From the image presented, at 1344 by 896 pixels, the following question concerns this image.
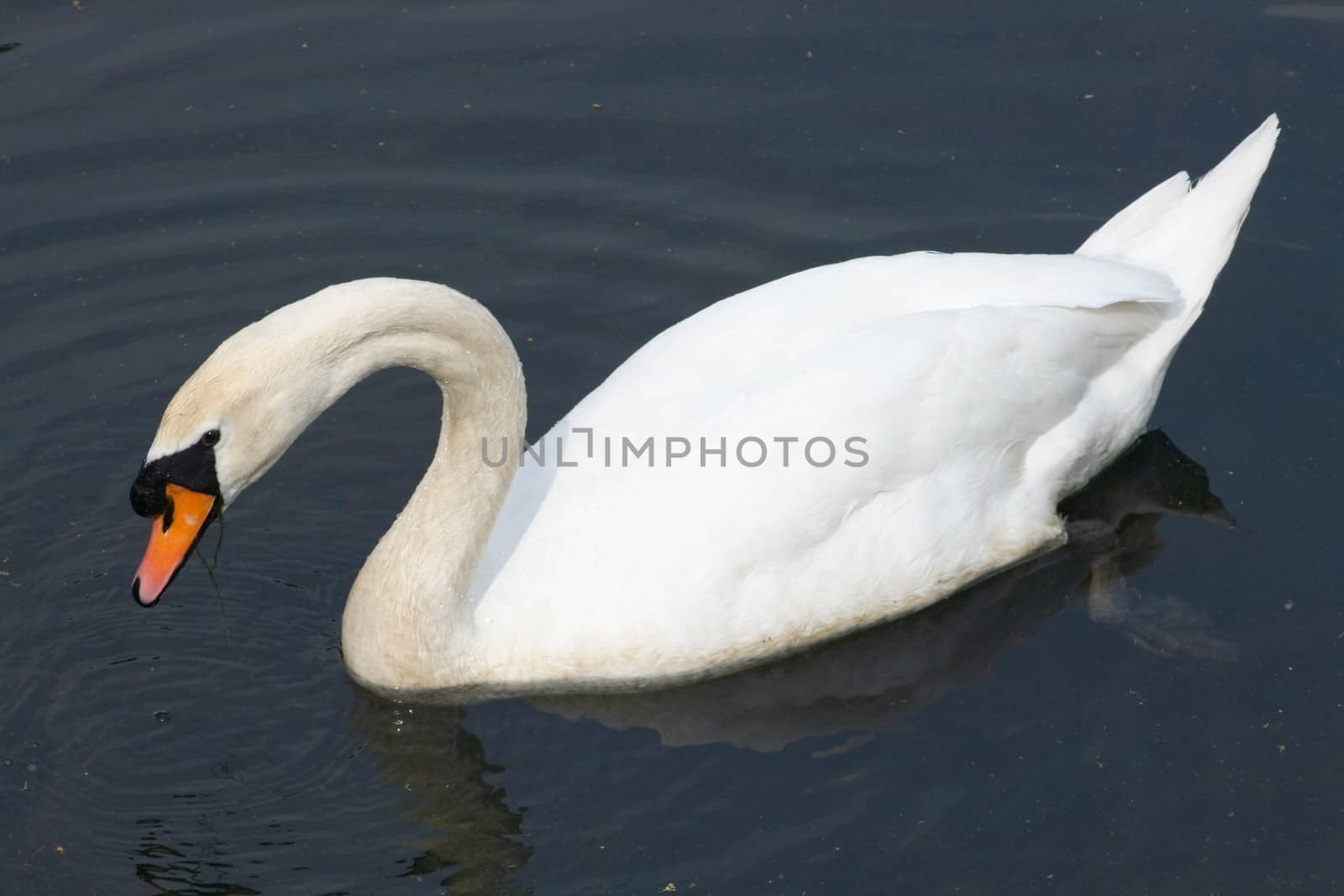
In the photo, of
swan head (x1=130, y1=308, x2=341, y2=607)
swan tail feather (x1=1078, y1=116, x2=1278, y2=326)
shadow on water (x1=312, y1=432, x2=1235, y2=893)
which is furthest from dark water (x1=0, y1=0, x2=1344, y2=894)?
swan head (x1=130, y1=308, x2=341, y2=607)

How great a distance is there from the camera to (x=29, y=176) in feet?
35.4

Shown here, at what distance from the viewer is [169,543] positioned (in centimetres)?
673

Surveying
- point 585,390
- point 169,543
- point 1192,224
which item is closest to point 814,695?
point 585,390

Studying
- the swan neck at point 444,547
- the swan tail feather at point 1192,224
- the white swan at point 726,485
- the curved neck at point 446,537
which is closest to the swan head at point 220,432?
the white swan at point 726,485

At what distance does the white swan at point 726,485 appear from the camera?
7469mm

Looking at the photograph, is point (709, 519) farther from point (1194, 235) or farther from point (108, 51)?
point (108, 51)

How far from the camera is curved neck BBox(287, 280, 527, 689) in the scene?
23.7ft

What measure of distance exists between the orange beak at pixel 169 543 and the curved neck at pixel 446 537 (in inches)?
38.5

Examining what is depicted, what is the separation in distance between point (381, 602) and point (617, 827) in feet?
4.37

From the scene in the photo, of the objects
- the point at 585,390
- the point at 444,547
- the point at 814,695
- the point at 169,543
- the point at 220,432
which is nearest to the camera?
the point at 220,432

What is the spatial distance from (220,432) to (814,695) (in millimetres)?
2740

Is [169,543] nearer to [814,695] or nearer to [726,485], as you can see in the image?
[726,485]

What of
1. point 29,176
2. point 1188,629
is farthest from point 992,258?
point 29,176

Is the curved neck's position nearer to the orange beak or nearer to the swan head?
the swan head
